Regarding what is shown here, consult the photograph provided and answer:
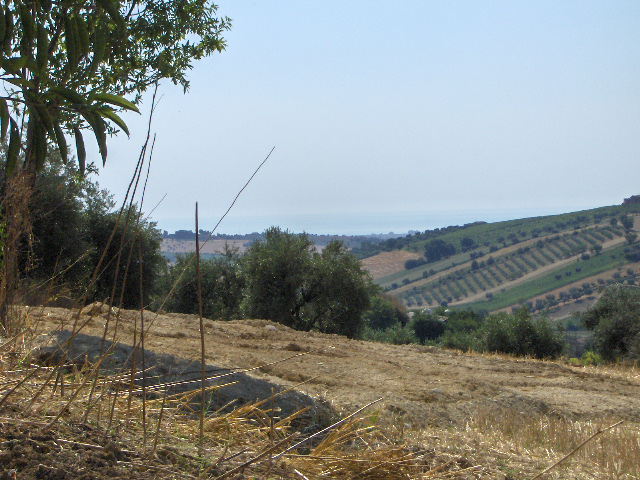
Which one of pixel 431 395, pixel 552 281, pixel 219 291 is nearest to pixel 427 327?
pixel 219 291

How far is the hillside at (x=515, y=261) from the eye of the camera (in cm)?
7919

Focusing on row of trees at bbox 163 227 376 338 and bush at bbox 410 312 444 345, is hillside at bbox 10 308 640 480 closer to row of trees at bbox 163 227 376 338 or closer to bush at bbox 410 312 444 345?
row of trees at bbox 163 227 376 338

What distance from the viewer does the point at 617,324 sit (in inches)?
835

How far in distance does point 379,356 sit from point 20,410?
8130 mm

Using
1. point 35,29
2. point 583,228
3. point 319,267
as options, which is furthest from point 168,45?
point 583,228

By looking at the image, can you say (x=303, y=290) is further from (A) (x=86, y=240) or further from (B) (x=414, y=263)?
(B) (x=414, y=263)

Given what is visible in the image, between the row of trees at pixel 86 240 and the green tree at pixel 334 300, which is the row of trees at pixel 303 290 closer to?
the green tree at pixel 334 300

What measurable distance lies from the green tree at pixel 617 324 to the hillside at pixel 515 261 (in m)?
52.9

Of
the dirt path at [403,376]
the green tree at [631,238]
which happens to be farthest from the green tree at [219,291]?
the green tree at [631,238]

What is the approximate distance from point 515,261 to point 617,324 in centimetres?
7893

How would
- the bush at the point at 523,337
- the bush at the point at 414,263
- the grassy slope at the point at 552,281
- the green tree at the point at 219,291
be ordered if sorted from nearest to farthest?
1. the bush at the point at 523,337
2. the green tree at the point at 219,291
3. the grassy slope at the point at 552,281
4. the bush at the point at 414,263

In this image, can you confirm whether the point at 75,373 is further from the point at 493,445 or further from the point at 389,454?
the point at 493,445

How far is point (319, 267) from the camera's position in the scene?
75.8 ft

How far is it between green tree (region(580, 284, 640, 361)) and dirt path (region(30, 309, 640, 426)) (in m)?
11.1
